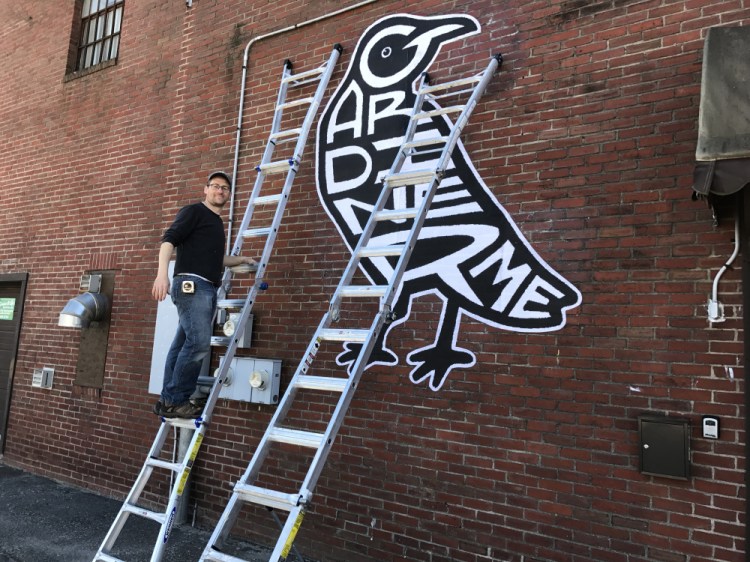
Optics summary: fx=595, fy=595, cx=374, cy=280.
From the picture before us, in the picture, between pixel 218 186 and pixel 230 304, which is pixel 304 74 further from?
pixel 230 304

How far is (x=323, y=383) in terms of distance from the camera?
10.9 feet

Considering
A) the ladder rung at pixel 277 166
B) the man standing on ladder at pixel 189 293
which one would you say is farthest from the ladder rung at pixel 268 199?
the man standing on ladder at pixel 189 293

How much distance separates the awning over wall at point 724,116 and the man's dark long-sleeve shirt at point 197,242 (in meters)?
3.01

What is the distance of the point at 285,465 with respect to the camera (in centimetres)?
508

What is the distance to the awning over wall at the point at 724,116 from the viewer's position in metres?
2.98

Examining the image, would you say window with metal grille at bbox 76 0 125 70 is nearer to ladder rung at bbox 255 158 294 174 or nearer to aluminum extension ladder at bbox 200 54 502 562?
ladder rung at bbox 255 158 294 174

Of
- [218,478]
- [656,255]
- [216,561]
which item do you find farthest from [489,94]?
[218,478]

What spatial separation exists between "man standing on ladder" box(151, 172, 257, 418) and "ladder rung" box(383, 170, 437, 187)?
4.29 ft

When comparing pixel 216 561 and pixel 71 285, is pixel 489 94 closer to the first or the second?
pixel 216 561

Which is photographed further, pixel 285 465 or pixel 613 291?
pixel 285 465

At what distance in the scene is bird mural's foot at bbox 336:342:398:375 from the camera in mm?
4668

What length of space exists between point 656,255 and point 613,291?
0.34m

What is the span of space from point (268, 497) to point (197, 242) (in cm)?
187

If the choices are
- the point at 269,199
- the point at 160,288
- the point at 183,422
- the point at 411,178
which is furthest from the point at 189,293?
the point at 411,178
